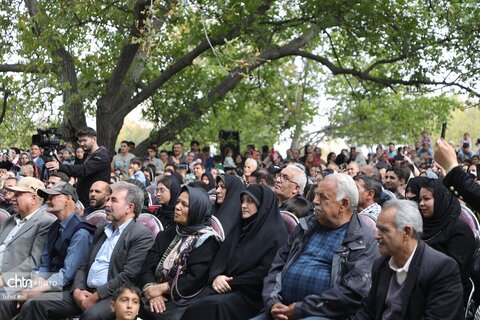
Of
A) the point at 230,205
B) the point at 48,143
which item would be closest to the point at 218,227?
the point at 230,205

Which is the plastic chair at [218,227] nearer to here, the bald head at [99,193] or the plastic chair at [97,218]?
the plastic chair at [97,218]

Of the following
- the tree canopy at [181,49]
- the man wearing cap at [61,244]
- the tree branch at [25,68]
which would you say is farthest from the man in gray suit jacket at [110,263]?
the tree branch at [25,68]

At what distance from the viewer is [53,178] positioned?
10211 millimetres

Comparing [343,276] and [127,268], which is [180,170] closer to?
[127,268]

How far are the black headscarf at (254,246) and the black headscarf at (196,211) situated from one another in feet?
1.22

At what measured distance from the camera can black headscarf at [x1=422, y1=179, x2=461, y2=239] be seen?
6984mm

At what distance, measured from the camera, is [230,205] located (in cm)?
883

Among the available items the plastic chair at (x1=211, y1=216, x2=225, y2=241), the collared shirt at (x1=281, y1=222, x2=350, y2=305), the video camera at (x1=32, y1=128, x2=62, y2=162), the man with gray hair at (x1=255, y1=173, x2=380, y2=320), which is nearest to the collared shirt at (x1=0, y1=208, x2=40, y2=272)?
the video camera at (x1=32, y1=128, x2=62, y2=162)

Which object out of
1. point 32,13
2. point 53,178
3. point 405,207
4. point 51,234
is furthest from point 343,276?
point 32,13

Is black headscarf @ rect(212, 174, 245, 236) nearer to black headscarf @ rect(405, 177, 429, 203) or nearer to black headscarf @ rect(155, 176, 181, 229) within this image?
black headscarf @ rect(155, 176, 181, 229)

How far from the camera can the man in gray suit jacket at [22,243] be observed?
809 cm

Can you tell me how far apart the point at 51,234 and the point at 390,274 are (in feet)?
12.9

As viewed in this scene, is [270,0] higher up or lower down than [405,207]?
higher up

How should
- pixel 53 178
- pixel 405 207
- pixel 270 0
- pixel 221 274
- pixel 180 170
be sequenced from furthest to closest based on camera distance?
1. pixel 270 0
2. pixel 180 170
3. pixel 53 178
4. pixel 221 274
5. pixel 405 207
